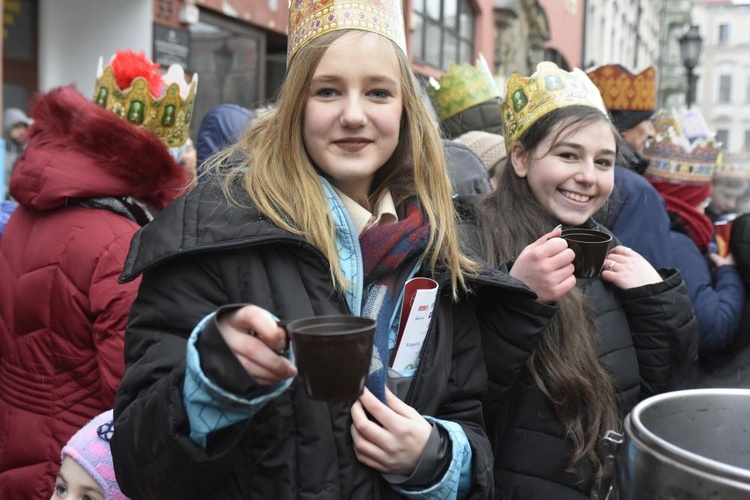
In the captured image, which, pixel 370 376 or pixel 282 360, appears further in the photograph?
pixel 370 376

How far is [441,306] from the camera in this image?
69.1 inches

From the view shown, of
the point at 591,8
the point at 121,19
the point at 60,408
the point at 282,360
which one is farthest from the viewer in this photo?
the point at 591,8

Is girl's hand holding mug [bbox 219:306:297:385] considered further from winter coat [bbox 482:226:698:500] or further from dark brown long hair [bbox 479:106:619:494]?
dark brown long hair [bbox 479:106:619:494]

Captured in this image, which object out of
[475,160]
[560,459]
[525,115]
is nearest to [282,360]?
[560,459]

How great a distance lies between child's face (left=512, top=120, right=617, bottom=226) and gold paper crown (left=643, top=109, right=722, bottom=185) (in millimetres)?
1880

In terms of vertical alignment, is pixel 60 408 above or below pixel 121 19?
below

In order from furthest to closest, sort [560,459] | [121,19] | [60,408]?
1. [121,19]
2. [60,408]
3. [560,459]

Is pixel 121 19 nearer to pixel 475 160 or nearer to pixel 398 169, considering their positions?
pixel 475 160

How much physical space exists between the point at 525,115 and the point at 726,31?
3063 inches

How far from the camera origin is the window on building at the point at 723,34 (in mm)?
69938

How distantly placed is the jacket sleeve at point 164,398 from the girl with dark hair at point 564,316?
779 millimetres

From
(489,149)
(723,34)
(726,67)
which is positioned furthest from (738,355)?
(723,34)

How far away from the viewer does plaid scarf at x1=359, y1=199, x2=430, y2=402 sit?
166 centimetres

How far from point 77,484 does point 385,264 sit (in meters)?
1.05
